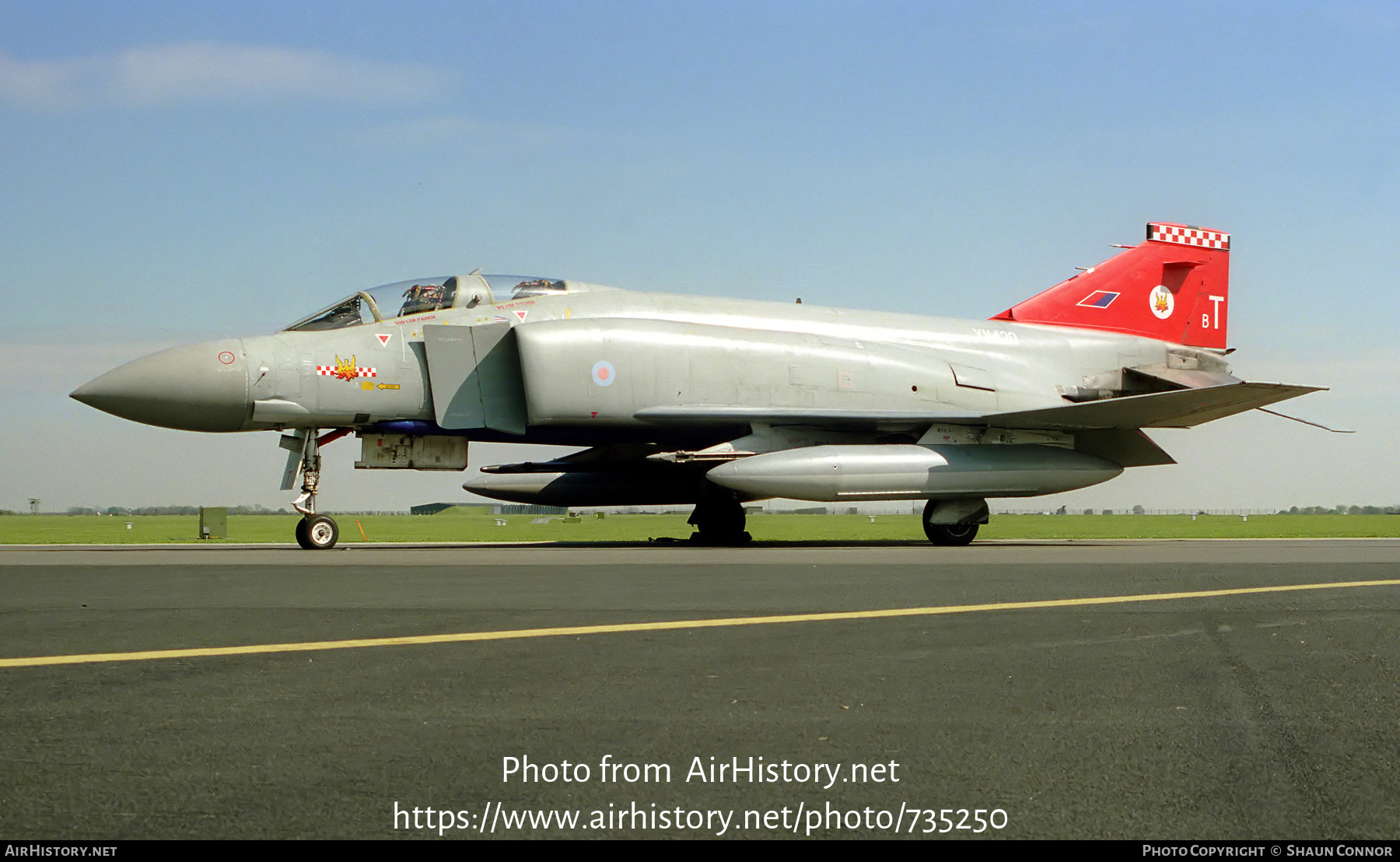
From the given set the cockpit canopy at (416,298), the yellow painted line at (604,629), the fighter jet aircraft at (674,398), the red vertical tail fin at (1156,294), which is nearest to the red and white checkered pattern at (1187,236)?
the red vertical tail fin at (1156,294)

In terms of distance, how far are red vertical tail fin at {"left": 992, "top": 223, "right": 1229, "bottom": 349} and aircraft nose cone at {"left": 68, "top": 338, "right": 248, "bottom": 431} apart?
43.7 feet

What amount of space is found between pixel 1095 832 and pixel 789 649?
2832 mm

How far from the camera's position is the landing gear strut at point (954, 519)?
17516 mm

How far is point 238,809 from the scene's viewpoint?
9.11 feet

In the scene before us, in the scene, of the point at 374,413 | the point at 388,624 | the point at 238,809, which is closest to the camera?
the point at 238,809

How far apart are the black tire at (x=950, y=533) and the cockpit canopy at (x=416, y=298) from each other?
6.90 meters

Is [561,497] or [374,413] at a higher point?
[374,413]

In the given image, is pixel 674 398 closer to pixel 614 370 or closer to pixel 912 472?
pixel 614 370

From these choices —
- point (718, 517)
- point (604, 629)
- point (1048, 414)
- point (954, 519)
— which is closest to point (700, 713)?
point (604, 629)

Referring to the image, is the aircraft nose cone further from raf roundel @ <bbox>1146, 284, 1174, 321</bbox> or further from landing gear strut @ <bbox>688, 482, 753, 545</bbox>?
raf roundel @ <bbox>1146, 284, 1174, 321</bbox>

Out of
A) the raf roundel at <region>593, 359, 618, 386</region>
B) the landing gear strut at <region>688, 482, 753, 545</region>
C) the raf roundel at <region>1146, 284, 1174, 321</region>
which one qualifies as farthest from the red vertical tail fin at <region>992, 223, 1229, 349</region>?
the raf roundel at <region>593, 359, 618, 386</region>

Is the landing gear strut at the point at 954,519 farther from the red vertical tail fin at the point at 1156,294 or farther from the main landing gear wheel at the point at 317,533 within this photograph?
the main landing gear wheel at the point at 317,533

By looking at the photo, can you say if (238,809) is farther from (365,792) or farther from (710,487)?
(710,487)

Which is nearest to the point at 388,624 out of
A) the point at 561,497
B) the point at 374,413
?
the point at 374,413
